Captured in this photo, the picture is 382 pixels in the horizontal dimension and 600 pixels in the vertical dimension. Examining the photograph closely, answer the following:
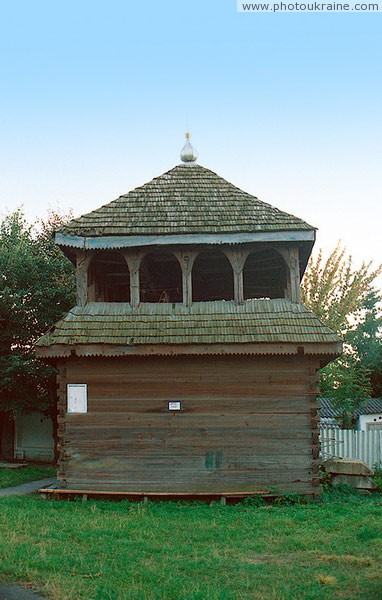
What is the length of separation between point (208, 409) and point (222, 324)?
1962 millimetres

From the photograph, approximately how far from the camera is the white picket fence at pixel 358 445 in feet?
66.0

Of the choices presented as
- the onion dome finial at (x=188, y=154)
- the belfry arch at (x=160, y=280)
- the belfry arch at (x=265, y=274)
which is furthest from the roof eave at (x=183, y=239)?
the onion dome finial at (x=188, y=154)

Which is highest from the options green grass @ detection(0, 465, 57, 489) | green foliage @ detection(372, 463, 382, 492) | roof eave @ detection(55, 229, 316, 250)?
roof eave @ detection(55, 229, 316, 250)

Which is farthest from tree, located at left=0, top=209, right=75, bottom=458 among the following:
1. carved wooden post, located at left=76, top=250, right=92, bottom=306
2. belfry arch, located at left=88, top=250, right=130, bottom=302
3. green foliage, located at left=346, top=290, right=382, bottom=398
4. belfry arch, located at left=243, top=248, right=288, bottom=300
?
green foliage, located at left=346, top=290, right=382, bottom=398

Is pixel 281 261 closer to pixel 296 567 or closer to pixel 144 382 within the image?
pixel 144 382

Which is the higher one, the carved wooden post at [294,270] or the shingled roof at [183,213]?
the shingled roof at [183,213]

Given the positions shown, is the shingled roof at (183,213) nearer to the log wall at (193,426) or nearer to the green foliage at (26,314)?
the log wall at (193,426)

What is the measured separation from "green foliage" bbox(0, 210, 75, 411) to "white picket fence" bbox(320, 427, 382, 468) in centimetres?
1053

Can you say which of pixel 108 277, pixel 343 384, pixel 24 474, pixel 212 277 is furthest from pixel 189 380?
pixel 343 384

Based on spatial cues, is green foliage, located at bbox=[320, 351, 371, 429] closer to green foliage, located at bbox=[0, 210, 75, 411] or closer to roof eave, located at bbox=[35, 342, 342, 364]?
green foliage, located at bbox=[0, 210, 75, 411]

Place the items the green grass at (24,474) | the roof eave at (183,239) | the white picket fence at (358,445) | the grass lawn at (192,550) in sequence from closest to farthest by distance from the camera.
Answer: the grass lawn at (192,550) < the roof eave at (183,239) < the green grass at (24,474) < the white picket fence at (358,445)

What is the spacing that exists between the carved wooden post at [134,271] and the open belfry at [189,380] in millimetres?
26

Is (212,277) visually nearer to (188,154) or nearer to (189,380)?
(188,154)

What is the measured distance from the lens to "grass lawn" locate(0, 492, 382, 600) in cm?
759
